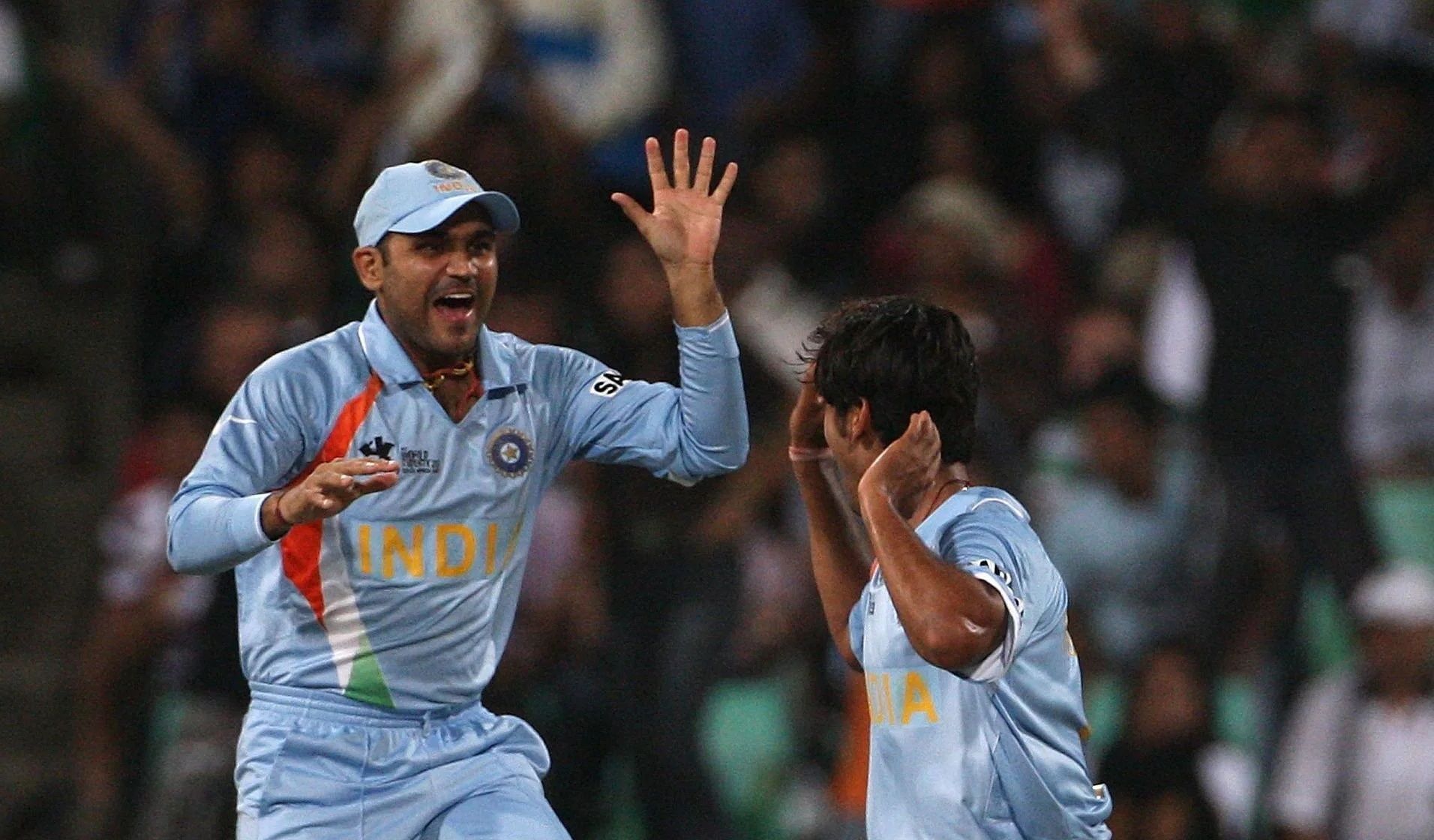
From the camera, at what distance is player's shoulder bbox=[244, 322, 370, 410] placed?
5055 millimetres

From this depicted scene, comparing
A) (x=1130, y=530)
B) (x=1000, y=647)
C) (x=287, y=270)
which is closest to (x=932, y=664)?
(x=1000, y=647)

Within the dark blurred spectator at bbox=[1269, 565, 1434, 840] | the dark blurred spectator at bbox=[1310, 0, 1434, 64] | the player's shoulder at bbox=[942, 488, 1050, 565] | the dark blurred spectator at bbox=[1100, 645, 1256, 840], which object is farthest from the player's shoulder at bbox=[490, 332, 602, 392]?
the dark blurred spectator at bbox=[1310, 0, 1434, 64]

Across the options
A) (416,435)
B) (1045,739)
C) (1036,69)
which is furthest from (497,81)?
(1045,739)

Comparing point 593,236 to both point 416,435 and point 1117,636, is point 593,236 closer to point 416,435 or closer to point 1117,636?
point 1117,636

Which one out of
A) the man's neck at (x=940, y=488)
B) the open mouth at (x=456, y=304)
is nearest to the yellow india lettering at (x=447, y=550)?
the open mouth at (x=456, y=304)

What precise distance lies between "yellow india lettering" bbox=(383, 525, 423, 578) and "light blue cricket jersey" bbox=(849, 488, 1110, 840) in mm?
1166

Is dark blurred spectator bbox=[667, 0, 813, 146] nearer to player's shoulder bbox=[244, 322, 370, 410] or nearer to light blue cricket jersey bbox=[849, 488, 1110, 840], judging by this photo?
player's shoulder bbox=[244, 322, 370, 410]

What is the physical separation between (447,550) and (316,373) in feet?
1.58

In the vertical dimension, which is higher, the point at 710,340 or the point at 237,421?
the point at 710,340

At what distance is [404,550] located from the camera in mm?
5129

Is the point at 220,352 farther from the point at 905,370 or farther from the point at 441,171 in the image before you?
the point at 905,370

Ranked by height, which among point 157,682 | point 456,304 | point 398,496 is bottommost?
point 157,682

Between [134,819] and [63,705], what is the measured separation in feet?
4.18

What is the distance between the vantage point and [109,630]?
9.52 metres
